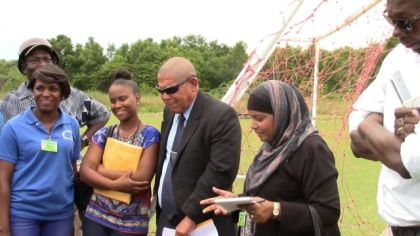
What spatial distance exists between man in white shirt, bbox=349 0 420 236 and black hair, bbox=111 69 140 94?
1816mm

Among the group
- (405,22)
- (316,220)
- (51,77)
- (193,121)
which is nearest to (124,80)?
(51,77)

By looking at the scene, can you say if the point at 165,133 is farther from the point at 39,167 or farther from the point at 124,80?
the point at 39,167

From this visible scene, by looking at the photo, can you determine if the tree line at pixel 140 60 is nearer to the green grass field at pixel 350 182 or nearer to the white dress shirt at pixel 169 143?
the green grass field at pixel 350 182

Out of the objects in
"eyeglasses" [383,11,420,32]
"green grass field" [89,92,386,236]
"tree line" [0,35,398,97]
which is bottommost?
"green grass field" [89,92,386,236]

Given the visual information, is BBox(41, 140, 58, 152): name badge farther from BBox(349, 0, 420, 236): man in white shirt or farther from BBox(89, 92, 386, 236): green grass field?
BBox(89, 92, 386, 236): green grass field

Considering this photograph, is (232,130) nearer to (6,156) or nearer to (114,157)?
(114,157)

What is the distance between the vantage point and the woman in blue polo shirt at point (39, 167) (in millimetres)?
3096

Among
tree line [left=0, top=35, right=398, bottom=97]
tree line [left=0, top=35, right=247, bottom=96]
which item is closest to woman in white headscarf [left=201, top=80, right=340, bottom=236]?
tree line [left=0, top=35, right=398, bottom=97]

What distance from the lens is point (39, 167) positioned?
3123 mm

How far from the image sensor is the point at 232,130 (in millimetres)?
3031

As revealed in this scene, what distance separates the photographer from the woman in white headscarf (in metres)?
2.46

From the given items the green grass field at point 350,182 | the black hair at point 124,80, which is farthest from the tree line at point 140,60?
the black hair at point 124,80

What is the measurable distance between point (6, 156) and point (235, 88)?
2.15 meters

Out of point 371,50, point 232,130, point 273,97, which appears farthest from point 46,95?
point 371,50
